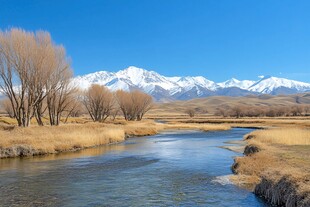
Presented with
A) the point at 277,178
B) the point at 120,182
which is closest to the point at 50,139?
the point at 120,182

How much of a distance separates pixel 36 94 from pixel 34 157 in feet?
66.9

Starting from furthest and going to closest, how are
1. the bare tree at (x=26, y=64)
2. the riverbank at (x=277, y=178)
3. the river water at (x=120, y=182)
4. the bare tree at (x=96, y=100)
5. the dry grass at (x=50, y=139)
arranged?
the bare tree at (x=96, y=100) < the bare tree at (x=26, y=64) < the dry grass at (x=50, y=139) < the river water at (x=120, y=182) < the riverbank at (x=277, y=178)

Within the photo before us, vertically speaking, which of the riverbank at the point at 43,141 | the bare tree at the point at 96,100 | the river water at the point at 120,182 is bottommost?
Answer: the river water at the point at 120,182

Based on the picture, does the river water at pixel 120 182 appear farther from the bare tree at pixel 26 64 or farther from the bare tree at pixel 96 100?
the bare tree at pixel 96 100

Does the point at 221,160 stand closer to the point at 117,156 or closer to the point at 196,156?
the point at 196,156

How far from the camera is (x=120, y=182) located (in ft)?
66.4

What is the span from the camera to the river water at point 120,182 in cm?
1602

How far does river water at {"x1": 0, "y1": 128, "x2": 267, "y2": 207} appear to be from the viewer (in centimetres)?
1602

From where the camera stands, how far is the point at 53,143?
36844 mm

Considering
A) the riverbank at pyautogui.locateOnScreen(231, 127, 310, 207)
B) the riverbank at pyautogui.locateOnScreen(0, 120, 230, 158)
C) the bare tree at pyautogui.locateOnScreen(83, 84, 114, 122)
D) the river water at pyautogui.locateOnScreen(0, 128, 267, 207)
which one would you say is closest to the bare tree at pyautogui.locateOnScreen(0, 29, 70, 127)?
the riverbank at pyautogui.locateOnScreen(0, 120, 230, 158)

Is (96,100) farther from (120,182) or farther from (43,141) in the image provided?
(120,182)

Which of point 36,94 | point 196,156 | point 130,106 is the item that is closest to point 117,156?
point 196,156

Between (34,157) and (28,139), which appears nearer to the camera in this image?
(34,157)

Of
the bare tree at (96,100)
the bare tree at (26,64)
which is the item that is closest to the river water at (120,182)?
the bare tree at (26,64)
